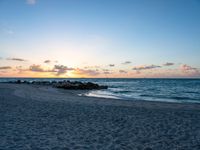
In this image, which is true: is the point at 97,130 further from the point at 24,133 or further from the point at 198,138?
the point at 198,138

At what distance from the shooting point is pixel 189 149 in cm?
747

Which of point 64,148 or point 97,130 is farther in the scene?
point 97,130

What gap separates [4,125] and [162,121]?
805cm

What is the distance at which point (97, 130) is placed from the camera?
977cm

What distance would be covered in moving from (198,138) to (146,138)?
6.94ft

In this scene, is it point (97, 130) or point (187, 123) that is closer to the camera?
point (97, 130)

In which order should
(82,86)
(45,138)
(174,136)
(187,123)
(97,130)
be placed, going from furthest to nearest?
1. (82,86)
2. (187,123)
3. (97,130)
4. (174,136)
5. (45,138)

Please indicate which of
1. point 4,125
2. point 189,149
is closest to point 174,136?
point 189,149

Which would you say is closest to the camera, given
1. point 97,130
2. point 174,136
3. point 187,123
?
point 174,136

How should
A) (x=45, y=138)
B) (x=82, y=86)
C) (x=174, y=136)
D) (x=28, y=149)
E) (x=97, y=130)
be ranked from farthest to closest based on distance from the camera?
(x=82, y=86) → (x=97, y=130) → (x=174, y=136) → (x=45, y=138) → (x=28, y=149)

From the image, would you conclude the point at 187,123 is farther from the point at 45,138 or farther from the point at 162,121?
the point at 45,138

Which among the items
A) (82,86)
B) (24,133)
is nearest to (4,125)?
(24,133)

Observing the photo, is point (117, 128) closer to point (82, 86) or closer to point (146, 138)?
point (146, 138)

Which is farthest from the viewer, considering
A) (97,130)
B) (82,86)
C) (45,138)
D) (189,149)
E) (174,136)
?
(82,86)
